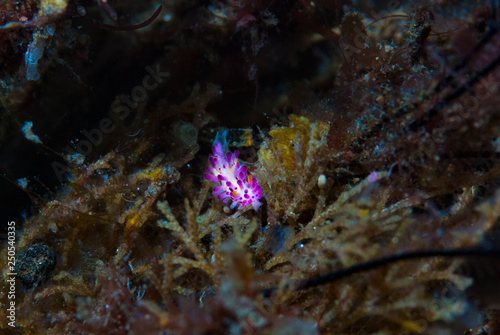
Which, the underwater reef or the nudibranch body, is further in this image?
the nudibranch body

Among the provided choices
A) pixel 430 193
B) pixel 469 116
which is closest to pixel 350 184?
pixel 430 193

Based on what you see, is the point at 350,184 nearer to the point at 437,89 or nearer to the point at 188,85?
the point at 437,89

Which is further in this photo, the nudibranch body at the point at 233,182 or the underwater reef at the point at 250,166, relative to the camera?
the nudibranch body at the point at 233,182

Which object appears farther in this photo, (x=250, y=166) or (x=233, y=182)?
(x=250, y=166)
